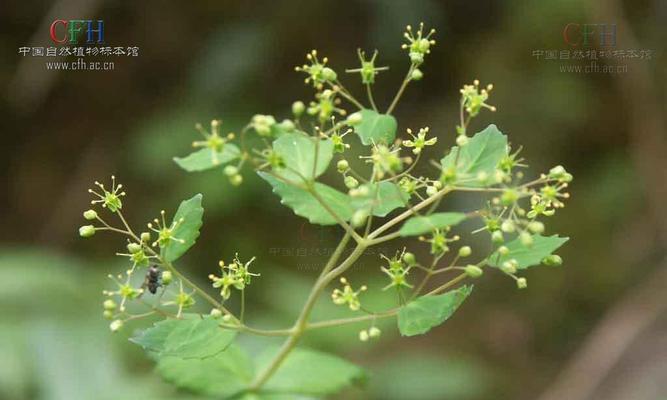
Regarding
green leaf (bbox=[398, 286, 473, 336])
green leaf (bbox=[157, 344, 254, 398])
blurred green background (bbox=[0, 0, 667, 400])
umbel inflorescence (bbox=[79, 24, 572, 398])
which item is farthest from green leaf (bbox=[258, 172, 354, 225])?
blurred green background (bbox=[0, 0, 667, 400])

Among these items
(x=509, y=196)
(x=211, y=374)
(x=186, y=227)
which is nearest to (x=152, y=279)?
(x=186, y=227)

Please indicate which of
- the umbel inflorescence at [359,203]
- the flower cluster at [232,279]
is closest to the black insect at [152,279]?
the umbel inflorescence at [359,203]

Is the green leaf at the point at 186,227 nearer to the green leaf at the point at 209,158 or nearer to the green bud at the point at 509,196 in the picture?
the green leaf at the point at 209,158

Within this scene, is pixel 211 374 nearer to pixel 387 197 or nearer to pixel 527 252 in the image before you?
pixel 387 197

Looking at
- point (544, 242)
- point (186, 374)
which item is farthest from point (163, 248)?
point (544, 242)

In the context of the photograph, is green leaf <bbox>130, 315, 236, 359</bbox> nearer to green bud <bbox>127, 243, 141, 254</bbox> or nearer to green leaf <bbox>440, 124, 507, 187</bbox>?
green bud <bbox>127, 243, 141, 254</bbox>
